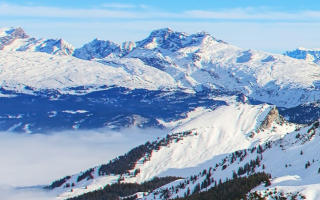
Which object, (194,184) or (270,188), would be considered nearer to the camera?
(270,188)

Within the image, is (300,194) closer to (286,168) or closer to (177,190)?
(286,168)

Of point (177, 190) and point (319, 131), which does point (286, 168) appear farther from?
point (177, 190)

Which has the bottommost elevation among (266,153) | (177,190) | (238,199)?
(177,190)

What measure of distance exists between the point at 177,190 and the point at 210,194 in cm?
6379

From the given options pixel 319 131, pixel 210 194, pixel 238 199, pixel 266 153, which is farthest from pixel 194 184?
pixel 238 199

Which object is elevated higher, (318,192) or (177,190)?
(318,192)

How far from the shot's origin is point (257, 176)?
414 ft

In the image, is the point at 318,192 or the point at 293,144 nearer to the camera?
the point at 318,192

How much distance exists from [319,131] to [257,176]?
70759 mm

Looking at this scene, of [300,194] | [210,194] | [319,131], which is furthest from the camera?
[319,131]

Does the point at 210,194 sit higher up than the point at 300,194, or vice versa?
the point at 300,194

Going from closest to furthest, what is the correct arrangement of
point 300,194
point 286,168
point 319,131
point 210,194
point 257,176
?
point 300,194
point 257,176
point 210,194
point 286,168
point 319,131

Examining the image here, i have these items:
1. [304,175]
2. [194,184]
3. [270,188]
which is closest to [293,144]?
[194,184]

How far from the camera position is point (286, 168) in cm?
14775
